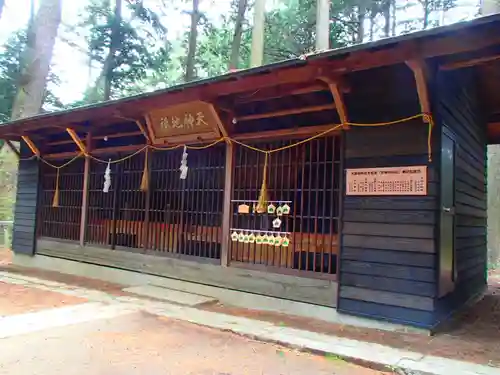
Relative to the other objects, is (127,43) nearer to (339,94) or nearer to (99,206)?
(99,206)

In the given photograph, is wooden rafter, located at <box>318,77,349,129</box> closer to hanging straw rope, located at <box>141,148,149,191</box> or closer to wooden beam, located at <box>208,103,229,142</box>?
wooden beam, located at <box>208,103,229,142</box>

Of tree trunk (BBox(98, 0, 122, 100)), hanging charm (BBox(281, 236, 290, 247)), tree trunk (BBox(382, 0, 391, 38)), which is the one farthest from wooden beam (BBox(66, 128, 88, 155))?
tree trunk (BBox(382, 0, 391, 38))

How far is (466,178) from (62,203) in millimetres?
7155

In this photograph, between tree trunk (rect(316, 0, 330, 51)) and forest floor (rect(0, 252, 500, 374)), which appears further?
tree trunk (rect(316, 0, 330, 51))

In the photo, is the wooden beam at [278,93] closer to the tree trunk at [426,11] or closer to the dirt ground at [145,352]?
the dirt ground at [145,352]

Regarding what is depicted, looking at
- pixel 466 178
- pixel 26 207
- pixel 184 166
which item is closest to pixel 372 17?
pixel 466 178

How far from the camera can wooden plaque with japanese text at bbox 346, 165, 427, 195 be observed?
13.5 ft

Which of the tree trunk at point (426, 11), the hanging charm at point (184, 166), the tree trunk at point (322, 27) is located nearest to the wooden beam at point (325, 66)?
the hanging charm at point (184, 166)

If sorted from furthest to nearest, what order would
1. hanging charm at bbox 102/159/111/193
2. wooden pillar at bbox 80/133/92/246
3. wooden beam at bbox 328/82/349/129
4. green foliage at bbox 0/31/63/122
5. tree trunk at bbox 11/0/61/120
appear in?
green foliage at bbox 0/31/63/122, tree trunk at bbox 11/0/61/120, wooden pillar at bbox 80/133/92/246, hanging charm at bbox 102/159/111/193, wooden beam at bbox 328/82/349/129

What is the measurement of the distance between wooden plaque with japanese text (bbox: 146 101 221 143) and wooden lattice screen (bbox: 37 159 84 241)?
244cm

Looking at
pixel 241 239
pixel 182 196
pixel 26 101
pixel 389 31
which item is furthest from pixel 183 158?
pixel 389 31

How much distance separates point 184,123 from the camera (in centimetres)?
596

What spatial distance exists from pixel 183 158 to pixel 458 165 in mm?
3661

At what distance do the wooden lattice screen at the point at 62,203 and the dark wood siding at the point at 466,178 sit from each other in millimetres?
6351
